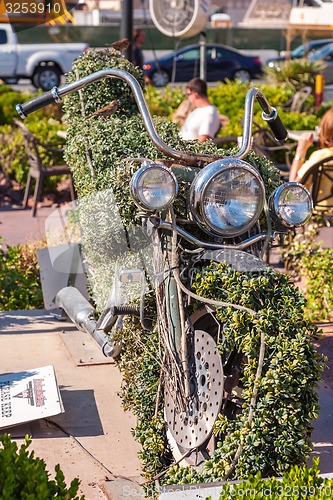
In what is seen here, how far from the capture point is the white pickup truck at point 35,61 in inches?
969

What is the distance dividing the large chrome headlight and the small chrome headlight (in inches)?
6.1

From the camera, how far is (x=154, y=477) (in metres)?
3.36

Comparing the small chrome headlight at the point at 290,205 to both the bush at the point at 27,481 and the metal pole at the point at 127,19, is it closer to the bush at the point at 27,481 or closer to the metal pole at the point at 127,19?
the bush at the point at 27,481

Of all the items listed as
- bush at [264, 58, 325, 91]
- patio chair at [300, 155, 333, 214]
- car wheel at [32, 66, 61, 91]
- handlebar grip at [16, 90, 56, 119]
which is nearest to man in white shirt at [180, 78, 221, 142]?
patio chair at [300, 155, 333, 214]

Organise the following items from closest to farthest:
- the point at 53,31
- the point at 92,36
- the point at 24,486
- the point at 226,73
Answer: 1. the point at 24,486
2. the point at 226,73
3. the point at 53,31
4. the point at 92,36

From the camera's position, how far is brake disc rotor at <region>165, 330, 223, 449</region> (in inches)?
126

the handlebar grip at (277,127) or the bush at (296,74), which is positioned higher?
the handlebar grip at (277,127)

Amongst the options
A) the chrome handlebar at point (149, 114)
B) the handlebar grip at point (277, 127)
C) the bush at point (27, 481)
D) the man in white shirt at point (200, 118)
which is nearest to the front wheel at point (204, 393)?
the chrome handlebar at point (149, 114)

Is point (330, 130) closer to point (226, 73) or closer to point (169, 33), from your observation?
point (169, 33)

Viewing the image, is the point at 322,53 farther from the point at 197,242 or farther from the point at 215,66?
the point at 197,242

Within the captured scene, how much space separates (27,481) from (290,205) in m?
1.64

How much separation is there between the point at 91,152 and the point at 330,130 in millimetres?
3082

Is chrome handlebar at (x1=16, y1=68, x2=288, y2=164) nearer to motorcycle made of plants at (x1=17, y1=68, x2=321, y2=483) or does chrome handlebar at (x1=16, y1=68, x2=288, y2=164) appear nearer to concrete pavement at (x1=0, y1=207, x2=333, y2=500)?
motorcycle made of plants at (x1=17, y1=68, x2=321, y2=483)

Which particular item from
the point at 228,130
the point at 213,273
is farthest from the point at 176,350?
the point at 228,130
